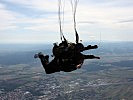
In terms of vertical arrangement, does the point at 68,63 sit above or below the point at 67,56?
below

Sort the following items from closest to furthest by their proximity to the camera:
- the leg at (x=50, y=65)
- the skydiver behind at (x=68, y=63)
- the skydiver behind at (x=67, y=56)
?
the skydiver behind at (x=67, y=56) < the skydiver behind at (x=68, y=63) < the leg at (x=50, y=65)

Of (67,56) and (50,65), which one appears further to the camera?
(50,65)

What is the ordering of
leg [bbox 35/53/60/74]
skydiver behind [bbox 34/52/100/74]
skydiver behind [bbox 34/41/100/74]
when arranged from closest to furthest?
skydiver behind [bbox 34/41/100/74], skydiver behind [bbox 34/52/100/74], leg [bbox 35/53/60/74]

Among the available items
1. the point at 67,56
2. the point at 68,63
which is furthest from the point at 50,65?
the point at 67,56

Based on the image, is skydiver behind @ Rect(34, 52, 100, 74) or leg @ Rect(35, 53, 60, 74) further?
leg @ Rect(35, 53, 60, 74)

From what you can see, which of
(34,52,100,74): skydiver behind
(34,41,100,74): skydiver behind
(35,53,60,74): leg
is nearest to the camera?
(34,41,100,74): skydiver behind

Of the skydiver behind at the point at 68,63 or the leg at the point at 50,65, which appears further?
the leg at the point at 50,65

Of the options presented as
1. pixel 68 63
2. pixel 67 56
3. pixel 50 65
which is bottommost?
pixel 50 65

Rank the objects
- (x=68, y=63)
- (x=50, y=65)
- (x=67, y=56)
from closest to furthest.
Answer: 1. (x=67, y=56)
2. (x=68, y=63)
3. (x=50, y=65)

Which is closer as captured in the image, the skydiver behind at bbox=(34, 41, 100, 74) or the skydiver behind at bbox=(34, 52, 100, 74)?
the skydiver behind at bbox=(34, 41, 100, 74)

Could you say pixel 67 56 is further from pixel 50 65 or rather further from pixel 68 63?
pixel 50 65

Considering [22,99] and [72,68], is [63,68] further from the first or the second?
[22,99]

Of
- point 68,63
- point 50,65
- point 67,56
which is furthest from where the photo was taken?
point 50,65
